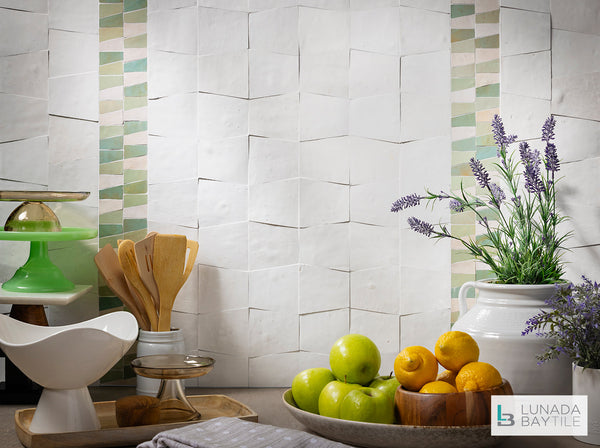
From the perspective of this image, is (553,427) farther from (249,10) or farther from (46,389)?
(249,10)

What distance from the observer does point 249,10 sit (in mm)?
1263

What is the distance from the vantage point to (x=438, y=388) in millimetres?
879

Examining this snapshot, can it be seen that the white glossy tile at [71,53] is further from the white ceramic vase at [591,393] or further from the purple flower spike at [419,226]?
the white ceramic vase at [591,393]

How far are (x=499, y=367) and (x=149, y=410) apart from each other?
1.74ft

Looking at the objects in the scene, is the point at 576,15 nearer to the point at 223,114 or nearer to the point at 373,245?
the point at 373,245

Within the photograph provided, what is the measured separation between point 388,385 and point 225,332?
413 mm

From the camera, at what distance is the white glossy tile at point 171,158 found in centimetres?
127

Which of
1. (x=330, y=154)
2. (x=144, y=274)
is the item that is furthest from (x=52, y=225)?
(x=330, y=154)

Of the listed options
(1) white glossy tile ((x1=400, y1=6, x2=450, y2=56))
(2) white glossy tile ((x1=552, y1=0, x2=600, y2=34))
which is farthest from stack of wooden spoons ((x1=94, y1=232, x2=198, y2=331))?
(2) white glossy tile ((x1=552, y1=0, x2=600, y2=34))

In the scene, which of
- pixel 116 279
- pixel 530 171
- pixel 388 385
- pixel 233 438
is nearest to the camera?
pixel 233 438

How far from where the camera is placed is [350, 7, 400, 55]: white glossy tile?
4.12 ft

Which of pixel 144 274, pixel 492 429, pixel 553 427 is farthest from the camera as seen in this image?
pixel 144 274

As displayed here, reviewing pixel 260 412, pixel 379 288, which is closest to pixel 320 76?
pixel 379 288

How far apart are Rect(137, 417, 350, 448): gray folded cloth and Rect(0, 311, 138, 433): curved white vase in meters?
0.13
